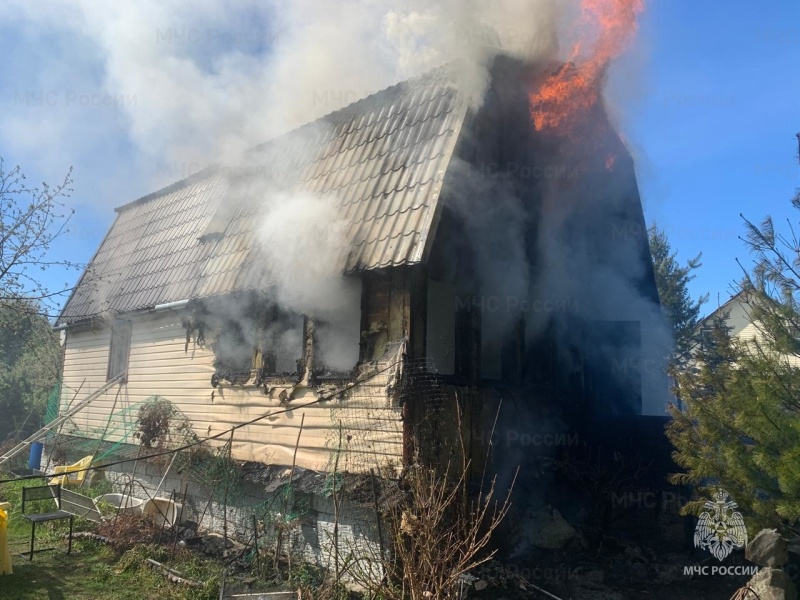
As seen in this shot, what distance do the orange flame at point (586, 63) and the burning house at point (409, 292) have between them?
0.23m

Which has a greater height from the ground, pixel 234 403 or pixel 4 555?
pixel 234 403

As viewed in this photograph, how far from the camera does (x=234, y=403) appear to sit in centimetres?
916

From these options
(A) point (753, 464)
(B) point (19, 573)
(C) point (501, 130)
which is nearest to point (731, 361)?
(A) point (753, 464)

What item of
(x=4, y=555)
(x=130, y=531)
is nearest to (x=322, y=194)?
(x=130, y=531)

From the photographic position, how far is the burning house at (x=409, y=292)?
23.4ft

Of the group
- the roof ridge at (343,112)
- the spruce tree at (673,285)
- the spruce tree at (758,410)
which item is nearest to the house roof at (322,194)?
the roof ridge at (343,112)

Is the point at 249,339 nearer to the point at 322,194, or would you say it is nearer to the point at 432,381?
the point at 322,194

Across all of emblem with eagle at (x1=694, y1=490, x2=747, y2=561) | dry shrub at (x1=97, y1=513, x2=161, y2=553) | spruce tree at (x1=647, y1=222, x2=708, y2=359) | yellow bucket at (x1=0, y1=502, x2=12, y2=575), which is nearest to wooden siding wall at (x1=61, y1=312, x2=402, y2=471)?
dry shrub at (x1=97, y1=513, x2=161, y2=553)

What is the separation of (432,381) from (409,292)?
43.7 inches

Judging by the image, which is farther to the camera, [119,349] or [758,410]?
[119,349]

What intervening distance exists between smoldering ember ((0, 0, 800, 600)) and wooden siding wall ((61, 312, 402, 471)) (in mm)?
42

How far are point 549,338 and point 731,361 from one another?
12.5 feet

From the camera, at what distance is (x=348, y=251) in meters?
7.37

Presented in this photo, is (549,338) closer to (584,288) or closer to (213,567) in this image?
(584,288)
